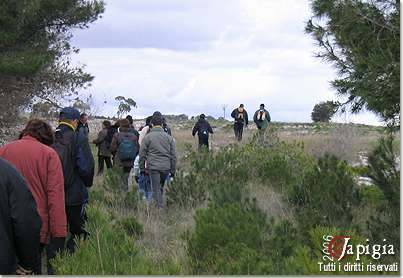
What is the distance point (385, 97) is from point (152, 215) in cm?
360

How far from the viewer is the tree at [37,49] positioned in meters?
17.5

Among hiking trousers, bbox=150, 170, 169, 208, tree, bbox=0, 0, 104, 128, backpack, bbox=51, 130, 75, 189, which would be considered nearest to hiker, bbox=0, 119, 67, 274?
backpack, bbox=51, 130, 75, 189

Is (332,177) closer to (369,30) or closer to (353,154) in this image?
(369,30)

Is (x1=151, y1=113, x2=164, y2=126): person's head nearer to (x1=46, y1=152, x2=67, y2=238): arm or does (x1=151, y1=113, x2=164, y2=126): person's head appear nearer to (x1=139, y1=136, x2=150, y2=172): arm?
(x1=139, y1=136, x2=150, y2=172): arm

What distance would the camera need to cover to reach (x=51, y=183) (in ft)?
17.3

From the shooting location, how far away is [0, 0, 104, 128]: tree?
57.3 ft

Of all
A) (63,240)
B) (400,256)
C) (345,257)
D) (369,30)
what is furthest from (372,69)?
(63,240)

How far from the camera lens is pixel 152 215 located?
9.05 m

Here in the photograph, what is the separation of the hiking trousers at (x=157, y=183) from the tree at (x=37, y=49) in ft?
27.8

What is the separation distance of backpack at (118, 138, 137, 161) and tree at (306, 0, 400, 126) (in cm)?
389

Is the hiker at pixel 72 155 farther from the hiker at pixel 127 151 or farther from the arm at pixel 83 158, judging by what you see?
the hiker at pixel 127 151

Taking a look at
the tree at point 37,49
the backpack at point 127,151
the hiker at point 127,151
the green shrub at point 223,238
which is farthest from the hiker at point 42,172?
the tree at point 37,49

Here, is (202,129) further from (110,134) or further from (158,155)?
(158,155)

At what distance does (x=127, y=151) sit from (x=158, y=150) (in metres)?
1.78
